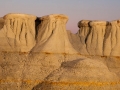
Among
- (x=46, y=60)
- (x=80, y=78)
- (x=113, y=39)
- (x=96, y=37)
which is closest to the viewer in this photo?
(x=80, y=78)

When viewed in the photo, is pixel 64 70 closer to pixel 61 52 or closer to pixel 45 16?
pixel 61 52

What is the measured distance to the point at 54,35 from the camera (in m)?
40.7

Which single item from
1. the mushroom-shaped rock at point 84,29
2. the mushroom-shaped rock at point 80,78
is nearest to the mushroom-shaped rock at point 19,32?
the mushroom-shaped rock at point 80,78

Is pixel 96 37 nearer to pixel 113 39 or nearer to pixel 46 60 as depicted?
pixel 113 39

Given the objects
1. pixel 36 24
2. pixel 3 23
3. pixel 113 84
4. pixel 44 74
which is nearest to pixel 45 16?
pixel 36 24

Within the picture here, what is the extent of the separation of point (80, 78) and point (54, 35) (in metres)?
7.10

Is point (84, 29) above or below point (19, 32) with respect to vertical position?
below

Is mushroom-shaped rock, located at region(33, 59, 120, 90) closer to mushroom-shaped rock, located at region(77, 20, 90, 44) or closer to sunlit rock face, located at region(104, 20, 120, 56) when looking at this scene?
sunlit rock face, located at region(104, 20, 120, 56)

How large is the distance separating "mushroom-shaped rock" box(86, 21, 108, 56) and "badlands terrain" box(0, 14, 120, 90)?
4.02 ft

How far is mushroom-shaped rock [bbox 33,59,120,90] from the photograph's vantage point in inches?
1401

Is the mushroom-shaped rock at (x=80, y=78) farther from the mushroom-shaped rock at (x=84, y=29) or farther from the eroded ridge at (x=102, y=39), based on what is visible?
the mushroom-shaped rock at (x=84, y=29)

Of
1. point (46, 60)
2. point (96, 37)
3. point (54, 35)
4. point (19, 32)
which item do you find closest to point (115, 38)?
point (96, 37)

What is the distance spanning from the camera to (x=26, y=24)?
40625mm

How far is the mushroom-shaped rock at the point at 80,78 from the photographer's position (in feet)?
117
